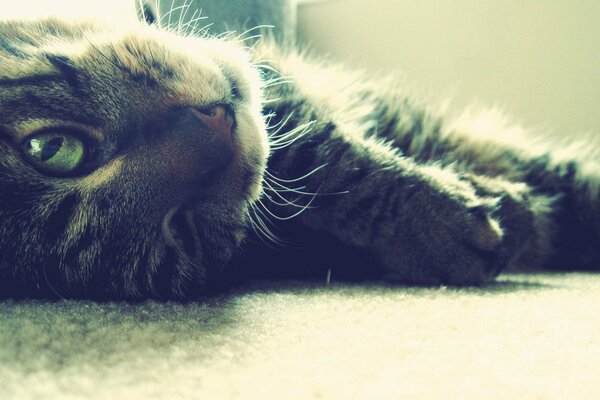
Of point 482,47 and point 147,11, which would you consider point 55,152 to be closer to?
point 147,11

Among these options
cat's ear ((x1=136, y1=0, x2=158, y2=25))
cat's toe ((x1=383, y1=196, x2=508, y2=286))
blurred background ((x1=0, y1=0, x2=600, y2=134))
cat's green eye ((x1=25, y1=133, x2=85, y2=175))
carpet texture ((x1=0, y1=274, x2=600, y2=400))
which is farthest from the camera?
blurred background ((x1=0, y1=0, x2=600, y2=134))

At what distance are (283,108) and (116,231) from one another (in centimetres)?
49

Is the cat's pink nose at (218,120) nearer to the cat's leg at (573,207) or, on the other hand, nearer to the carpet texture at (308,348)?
the carpet texture at (308,348)

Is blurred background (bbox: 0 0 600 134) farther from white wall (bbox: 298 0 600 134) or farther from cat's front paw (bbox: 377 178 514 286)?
cat's front paw (bbox: 377 178 514 286)

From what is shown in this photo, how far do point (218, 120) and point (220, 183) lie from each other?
0.32ft

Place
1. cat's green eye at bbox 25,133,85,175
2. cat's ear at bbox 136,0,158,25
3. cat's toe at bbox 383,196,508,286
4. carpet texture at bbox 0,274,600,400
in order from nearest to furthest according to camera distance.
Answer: carpet texture at bbox 0,274,600,400
cat's green eye at bbox 25,133,85,175
cat's toe at bbox 383,196,508,286
cat's ear at bbox 136,0,158,25

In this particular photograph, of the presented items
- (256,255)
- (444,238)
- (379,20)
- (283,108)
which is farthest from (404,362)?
(379,20)

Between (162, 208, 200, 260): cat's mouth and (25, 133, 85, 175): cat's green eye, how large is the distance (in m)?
0.15

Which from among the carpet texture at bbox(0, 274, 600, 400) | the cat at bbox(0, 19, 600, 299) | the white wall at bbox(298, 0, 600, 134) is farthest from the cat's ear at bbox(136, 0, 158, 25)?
the white wall at bbox(298, 0, 600, 134)

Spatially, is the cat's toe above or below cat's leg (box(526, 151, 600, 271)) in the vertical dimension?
below

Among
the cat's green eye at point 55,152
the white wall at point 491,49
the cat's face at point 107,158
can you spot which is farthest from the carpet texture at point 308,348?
the white wall at point 491,49

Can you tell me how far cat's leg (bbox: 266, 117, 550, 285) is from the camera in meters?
0.94

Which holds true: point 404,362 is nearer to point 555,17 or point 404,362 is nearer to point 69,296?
point 69,296

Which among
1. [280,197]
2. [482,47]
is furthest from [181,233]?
[482,47]
